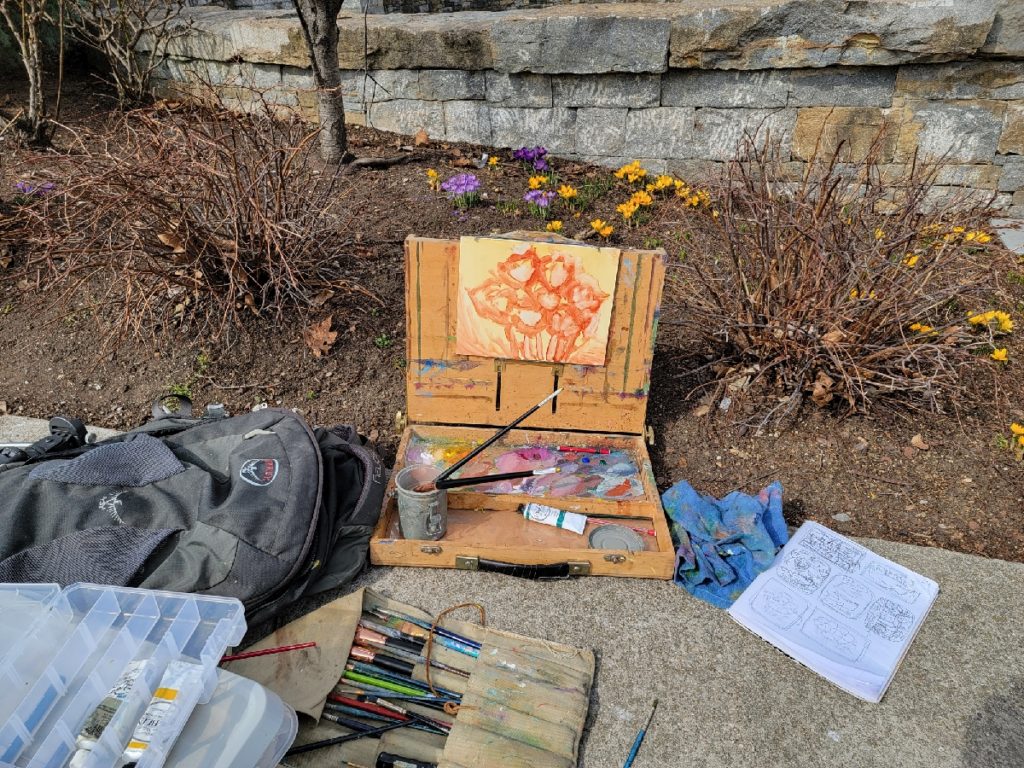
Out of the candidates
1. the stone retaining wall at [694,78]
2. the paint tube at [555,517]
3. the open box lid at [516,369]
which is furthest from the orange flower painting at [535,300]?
the stone retaining wall at [694,78]

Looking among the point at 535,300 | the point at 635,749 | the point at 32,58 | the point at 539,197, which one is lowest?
the point at 635,749

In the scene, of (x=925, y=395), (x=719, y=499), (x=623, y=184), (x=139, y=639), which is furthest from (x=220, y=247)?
(x=925, y=395)

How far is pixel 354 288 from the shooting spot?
3.20 metres

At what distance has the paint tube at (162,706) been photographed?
1393 millimetres

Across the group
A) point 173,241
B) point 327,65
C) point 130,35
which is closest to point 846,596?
point 173,241

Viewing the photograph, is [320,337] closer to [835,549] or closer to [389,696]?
[389,696]

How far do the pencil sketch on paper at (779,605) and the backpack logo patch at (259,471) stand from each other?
59.0 inches

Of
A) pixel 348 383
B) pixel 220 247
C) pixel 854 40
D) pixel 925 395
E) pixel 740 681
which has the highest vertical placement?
pixel 854 40

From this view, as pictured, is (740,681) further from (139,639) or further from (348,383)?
(348,383)

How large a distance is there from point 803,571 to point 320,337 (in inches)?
84.5

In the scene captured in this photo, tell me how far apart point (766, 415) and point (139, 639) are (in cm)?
227

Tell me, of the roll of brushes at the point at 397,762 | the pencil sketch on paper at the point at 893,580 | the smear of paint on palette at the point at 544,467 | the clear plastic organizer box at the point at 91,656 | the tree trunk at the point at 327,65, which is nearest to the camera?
the clear plastic organizer box at the point at 91,656

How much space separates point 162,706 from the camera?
1.47 meters

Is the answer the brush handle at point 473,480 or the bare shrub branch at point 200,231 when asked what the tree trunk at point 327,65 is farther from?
the brush handle at point 473,480
